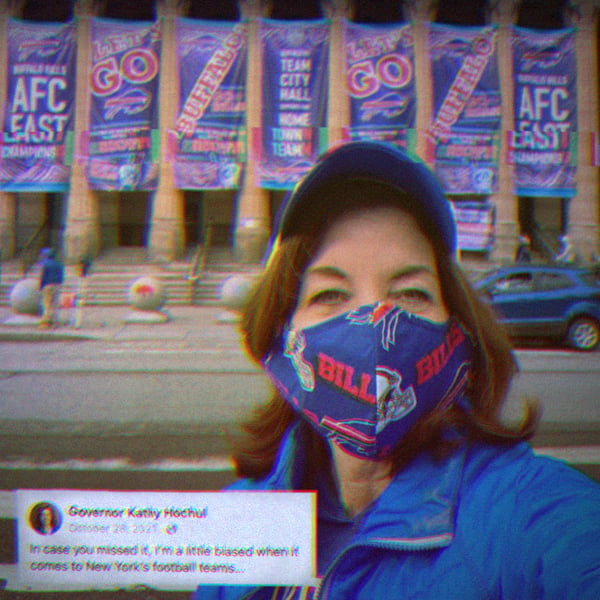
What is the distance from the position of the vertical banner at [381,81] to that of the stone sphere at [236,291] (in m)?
0.55

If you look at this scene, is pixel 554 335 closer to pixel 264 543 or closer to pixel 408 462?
pixel 408 462

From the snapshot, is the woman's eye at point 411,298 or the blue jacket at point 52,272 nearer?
the woman's eye at point 411,298

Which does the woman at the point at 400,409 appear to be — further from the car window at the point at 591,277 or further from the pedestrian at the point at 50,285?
the pedestrian at the point at 50,285

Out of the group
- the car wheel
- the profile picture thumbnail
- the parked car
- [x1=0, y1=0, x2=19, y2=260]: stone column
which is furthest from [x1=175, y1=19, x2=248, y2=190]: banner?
the car wheel

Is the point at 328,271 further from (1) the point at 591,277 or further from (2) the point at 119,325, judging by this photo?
(1) the point at 591,277

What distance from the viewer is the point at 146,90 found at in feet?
5.04

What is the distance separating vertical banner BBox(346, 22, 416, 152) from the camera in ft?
5.07

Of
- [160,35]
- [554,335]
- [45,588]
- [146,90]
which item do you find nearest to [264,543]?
→ [45,588]

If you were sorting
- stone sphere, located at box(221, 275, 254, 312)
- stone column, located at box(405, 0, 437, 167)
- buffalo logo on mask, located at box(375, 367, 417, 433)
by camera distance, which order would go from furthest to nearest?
stone column, located at box(405, 0, 437, 167) < stone sphere, located at box(221, 275, 254, 312) < buffalo logo on mask, located at box(375, 367, 417, 433)

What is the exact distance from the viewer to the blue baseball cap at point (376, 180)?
3.96 feet

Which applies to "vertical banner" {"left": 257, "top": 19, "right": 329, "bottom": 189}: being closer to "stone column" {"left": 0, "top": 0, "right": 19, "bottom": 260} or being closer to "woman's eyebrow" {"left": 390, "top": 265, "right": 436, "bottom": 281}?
"woman's eyebrow" {"left": 390, "top": 265, "right": 436, "bottom": 281}

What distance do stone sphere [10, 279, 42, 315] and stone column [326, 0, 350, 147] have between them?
3.25 feet

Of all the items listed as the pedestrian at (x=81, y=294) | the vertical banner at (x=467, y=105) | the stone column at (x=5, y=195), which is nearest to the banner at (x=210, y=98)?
the pedestrian at (x=81, y=294)
